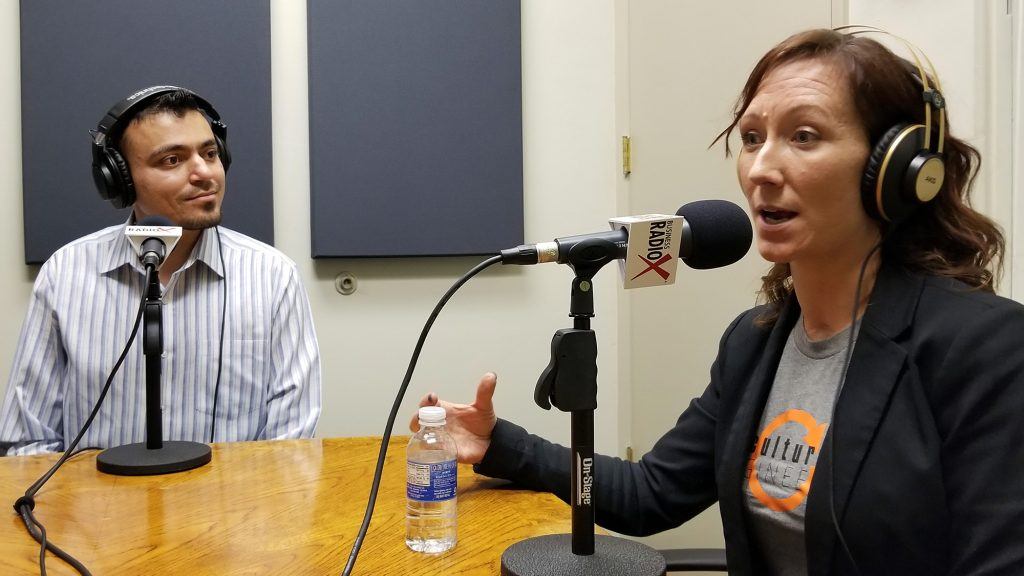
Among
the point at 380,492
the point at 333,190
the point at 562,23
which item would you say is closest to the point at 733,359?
the point at 380,492

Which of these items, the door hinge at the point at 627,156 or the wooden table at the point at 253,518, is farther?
the door hinge at the point at 627,156

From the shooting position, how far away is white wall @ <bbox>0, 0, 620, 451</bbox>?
98.3 inches

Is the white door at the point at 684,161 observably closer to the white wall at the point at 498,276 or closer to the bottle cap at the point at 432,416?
the white wall at the point at 498,276

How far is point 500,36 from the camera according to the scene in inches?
101

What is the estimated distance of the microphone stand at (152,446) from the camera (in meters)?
1.33

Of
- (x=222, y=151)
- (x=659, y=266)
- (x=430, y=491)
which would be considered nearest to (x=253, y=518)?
(x=430, y=491)

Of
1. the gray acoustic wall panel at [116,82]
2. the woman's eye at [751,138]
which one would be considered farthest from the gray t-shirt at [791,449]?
the gray acoustic wall panel at [116,82]

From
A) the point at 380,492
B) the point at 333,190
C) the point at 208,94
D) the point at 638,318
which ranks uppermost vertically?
the point at 208,94

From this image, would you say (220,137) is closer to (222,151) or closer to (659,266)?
(222,151)

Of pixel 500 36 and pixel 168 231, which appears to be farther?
pixel 500 36

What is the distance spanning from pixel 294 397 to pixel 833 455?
128 centimetres

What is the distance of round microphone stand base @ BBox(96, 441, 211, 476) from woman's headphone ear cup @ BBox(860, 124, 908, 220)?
1.10 metres

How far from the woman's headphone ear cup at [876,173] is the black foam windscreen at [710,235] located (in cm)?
23

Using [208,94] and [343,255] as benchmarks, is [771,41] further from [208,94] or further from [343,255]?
[208,94]
